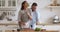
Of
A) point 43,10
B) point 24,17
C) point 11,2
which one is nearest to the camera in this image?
point 24,17

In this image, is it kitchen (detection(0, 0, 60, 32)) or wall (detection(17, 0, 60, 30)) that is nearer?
kitchen (detection(0, 0, 60, 32))

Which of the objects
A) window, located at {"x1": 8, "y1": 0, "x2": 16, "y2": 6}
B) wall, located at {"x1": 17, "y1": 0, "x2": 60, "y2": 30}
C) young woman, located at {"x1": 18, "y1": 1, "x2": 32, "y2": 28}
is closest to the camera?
young woman, located at {"x1": 18, "y1": 1, "x2": 32, "y2": 28}

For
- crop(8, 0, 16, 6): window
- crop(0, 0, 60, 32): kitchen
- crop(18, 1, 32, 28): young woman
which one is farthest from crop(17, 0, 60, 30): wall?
crop(18, 1, 32, 28): young woman

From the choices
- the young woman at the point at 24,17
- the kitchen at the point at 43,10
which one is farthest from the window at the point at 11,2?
the young woman at the point at 24,17

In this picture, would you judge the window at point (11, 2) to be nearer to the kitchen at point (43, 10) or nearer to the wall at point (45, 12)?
the kitchen at point (43, 10)

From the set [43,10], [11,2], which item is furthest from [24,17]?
[43,10]

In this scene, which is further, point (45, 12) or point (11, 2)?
point (45, 12)

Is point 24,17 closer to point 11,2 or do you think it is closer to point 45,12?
point 11,2

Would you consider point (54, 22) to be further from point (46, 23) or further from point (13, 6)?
point (13, 6)

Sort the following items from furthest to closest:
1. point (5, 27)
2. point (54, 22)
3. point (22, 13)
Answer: point (54, 22), point (5, 27), point (22, 13)

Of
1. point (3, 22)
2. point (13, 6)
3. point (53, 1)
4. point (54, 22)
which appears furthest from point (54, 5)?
point (3, 22)

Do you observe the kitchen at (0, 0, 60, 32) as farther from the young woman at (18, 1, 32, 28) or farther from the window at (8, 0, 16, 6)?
the young woman at (18, 1, 32, 28)

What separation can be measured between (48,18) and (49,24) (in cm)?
53

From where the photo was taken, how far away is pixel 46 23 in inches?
223
